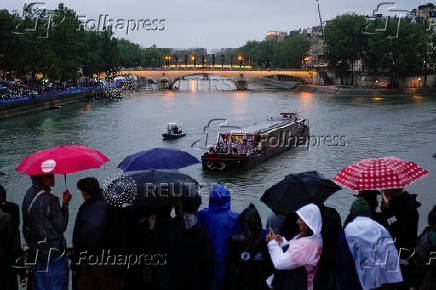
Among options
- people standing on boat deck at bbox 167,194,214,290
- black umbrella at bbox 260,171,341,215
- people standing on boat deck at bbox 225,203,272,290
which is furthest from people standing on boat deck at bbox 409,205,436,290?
people standing on boat deck at bbox 167,194,214,290

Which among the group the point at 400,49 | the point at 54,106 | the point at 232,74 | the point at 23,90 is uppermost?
the point at 400,49

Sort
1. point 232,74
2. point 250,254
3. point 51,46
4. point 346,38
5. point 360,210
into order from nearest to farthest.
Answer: point 360,210 < point 250,254 < point 51,46 < point 346,38 < point 232,74

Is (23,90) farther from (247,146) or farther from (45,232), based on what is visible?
(45,232)

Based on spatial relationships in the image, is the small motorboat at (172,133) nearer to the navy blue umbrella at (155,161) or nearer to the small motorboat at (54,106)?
the small motorboat at (54,106)

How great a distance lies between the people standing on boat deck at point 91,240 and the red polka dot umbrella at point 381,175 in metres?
2.20

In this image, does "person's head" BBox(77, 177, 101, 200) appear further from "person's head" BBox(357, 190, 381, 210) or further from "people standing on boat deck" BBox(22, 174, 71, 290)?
"person's head" BBox(357, 190, 381, 210)

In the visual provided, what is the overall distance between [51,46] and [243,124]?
1175 inches

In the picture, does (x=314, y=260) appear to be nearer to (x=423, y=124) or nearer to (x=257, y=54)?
(x=423, y=124)

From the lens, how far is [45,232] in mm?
4848

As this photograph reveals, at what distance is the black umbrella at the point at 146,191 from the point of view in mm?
4566

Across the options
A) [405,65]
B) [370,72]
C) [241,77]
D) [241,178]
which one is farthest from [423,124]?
[241,77]

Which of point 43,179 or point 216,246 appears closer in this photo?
point 216,246

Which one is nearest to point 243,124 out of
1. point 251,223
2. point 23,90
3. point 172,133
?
point 172,133

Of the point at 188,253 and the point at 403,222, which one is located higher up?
the point at 403,222
